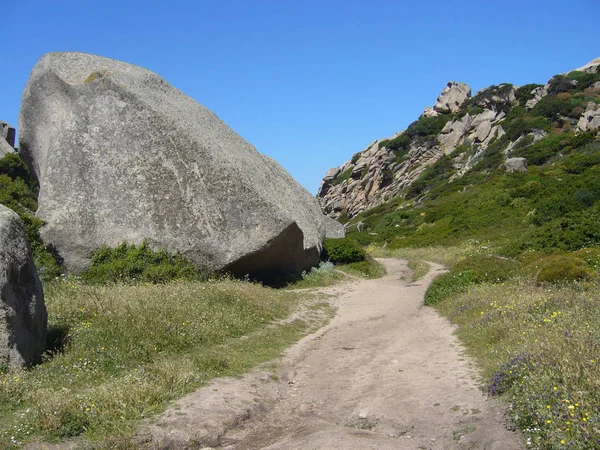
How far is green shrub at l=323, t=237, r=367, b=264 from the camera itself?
24828mm

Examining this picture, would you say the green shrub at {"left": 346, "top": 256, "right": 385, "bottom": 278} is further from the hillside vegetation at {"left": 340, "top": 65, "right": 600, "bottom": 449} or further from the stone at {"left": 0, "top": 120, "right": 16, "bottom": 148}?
the stone at {"left": 0, "top": 120, "right": 16, "bottom": 148}

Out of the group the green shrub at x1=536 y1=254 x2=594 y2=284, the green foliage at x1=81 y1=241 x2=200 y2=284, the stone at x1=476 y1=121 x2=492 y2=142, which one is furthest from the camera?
the stone at x1=476 y1=121 x2=492 y2=142

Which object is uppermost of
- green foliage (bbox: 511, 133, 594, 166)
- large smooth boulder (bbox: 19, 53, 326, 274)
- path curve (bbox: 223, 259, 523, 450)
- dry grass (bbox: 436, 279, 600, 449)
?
green foliage (bbox: 511, 133, 594, 166)

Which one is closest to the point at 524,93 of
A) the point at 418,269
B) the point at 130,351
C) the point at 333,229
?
the point at 333,229

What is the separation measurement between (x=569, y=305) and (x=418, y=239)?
91.2 ft

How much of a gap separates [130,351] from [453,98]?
326ft

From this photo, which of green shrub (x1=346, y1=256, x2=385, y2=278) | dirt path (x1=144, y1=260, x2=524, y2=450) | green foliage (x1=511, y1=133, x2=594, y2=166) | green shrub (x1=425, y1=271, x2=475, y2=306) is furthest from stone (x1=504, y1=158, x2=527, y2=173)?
dirt path (x1=144, y1=260, x2=524, y2=450)

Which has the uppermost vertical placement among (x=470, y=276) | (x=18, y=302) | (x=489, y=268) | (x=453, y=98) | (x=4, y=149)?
(x=453, y=98)

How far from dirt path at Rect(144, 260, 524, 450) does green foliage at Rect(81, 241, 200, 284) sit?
19.2 feet

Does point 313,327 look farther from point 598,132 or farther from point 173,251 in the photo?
point 598,132

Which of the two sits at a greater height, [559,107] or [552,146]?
[559,107]

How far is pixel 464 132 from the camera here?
83438 mm

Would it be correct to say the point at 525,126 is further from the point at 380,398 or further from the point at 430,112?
the point at 380,398

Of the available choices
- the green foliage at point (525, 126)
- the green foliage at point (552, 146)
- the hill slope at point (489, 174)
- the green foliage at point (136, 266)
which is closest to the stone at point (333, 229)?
the hill slope at point (489, 174)
